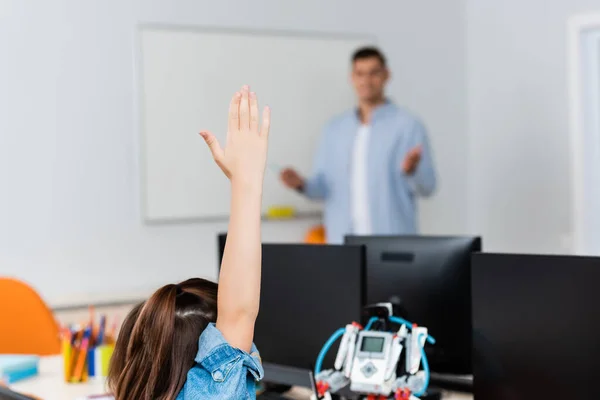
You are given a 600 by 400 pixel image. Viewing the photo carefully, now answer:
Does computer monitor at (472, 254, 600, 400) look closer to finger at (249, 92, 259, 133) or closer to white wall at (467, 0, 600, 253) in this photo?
finger at (249, 92, 259, 133)

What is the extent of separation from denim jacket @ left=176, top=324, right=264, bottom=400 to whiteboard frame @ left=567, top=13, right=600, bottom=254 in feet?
11.9

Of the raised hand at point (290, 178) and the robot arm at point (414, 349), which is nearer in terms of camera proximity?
the robot arm at point (414, 349)

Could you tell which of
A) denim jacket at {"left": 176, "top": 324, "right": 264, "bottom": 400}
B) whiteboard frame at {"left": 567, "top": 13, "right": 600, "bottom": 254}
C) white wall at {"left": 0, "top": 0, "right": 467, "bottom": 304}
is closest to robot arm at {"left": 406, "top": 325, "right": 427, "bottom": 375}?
denim jacket at {"left": 176, "top": 324, "right": 264, "bottom": 400}

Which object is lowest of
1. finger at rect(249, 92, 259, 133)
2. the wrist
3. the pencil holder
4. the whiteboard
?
the pencil holder

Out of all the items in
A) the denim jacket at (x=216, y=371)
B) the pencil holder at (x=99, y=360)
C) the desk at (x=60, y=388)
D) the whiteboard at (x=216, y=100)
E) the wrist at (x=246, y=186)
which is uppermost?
the whiteboard at (x=216, y=100)

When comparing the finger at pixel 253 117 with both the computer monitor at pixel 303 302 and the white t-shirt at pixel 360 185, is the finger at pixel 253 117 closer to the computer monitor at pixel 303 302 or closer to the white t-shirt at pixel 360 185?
the computer monitor at pixel 303 302

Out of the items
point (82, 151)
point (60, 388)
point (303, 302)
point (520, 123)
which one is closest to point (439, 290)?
point (303, 302)

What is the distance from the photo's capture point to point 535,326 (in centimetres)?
169

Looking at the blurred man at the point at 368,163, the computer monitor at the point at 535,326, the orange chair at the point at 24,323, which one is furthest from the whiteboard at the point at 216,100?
the computer monitor at the point at 535,326

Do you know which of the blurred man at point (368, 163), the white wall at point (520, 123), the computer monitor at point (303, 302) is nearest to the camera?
the computer monitor at point (303, 302)

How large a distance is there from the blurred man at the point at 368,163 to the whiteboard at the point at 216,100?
0.43 m

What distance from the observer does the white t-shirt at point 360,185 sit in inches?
169

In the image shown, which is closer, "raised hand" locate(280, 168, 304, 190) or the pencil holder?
the pencil holder

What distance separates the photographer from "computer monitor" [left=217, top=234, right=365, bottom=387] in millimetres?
A: 2086
